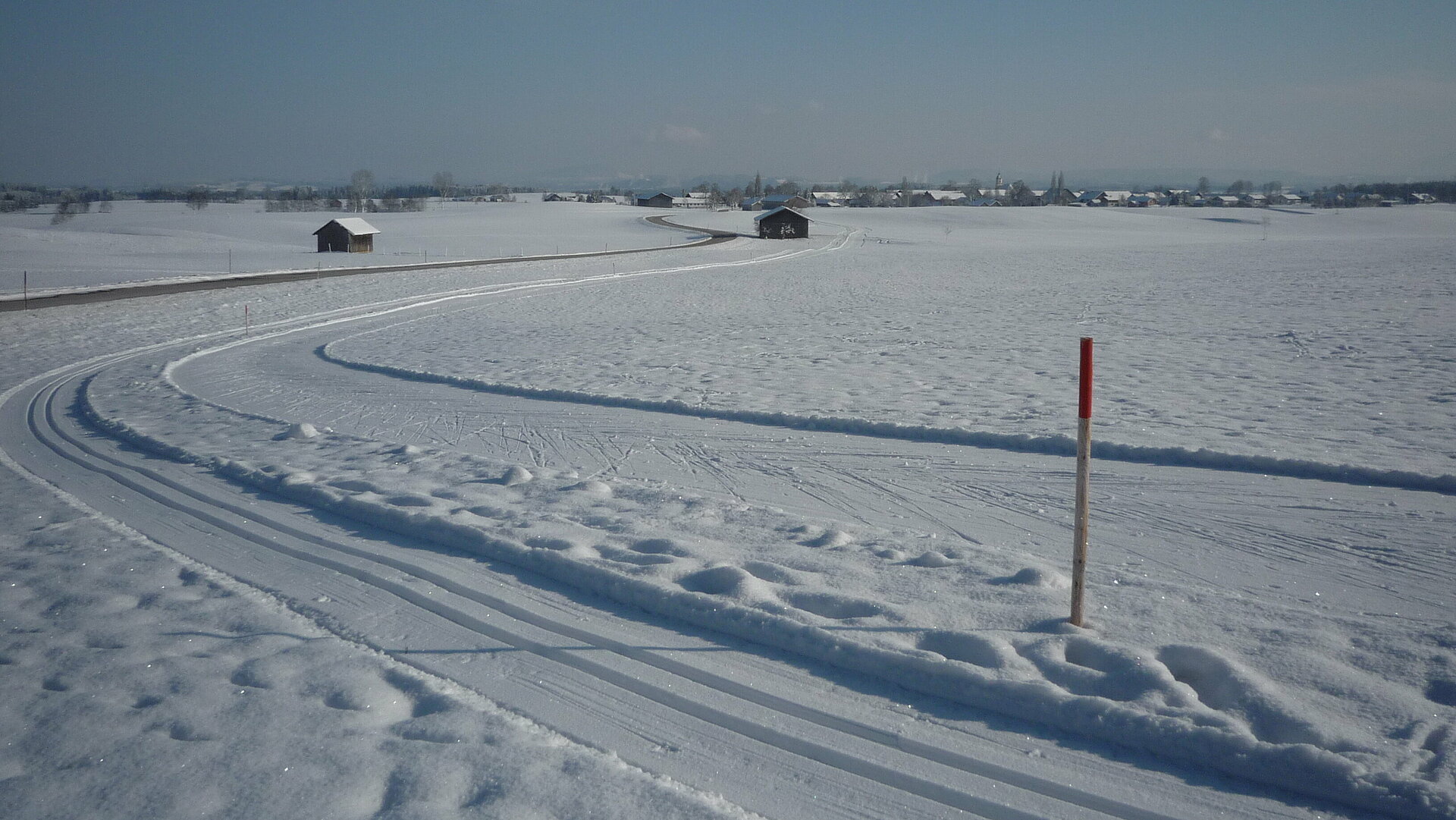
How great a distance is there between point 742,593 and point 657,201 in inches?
6439

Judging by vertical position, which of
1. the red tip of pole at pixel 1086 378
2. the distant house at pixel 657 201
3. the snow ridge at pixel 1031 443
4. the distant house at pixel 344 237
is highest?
the distant house at pixel 657 201

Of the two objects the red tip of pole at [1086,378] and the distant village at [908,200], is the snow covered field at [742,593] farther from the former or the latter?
the distant village at [908,200]

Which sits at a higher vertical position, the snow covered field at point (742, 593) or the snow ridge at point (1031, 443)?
the snow ridge at point (1031, 443)

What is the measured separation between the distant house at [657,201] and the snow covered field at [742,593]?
495 ft

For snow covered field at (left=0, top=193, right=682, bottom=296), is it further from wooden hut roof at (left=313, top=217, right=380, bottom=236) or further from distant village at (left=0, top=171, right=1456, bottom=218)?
distant village at (left=0, top=171, right=1456, bottom=218)

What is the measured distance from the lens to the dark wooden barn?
76250mm

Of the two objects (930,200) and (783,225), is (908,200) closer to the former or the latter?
(930,200)

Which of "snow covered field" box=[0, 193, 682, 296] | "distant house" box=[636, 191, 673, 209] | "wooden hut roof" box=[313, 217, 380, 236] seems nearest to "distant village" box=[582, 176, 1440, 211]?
"distant house" box=[636, 191, 673, 209]

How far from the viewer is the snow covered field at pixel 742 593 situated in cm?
383

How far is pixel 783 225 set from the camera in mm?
76750

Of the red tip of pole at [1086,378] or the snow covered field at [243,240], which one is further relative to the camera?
the snow covered field at [243,240]

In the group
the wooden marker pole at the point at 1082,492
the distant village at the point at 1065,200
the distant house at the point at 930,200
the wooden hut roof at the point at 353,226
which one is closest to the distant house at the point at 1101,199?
the distant village at the point at 1065,200

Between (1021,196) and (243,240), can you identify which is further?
(1021,196)

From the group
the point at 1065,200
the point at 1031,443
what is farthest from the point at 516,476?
the point at 1065,200
